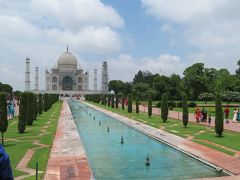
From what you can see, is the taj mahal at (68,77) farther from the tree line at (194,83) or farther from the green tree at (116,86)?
the tree line at (194,83)

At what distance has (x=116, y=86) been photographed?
98.2m

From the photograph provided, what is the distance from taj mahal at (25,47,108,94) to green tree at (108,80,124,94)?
6.64 m

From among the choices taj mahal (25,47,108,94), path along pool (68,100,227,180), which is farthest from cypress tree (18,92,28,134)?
taj mahal (25,47,108,94)

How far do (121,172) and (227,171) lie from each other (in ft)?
8.72

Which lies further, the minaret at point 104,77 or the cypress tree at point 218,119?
the minaret at point 104,77

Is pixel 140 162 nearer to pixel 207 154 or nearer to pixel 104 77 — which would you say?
pixel 207 154


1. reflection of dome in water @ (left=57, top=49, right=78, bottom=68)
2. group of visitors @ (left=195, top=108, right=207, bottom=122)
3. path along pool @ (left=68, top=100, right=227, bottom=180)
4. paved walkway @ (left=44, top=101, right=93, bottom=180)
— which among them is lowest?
path along pool @ (left=68, top=100, right=227, bottom=180)

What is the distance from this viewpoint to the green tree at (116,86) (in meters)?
93.2

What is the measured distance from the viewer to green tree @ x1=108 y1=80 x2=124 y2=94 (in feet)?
306

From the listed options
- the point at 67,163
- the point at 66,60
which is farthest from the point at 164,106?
the point at 66,60

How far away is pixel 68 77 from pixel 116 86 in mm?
19555

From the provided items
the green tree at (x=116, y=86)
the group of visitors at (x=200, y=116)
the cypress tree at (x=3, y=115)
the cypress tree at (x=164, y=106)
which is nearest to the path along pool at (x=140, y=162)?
the cypress tree at (x=3, y=115)

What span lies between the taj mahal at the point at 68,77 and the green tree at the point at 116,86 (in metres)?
6.64

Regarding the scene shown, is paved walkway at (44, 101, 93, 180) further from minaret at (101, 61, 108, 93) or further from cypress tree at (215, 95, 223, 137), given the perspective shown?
minaret at (101, 61, 108, 93)
